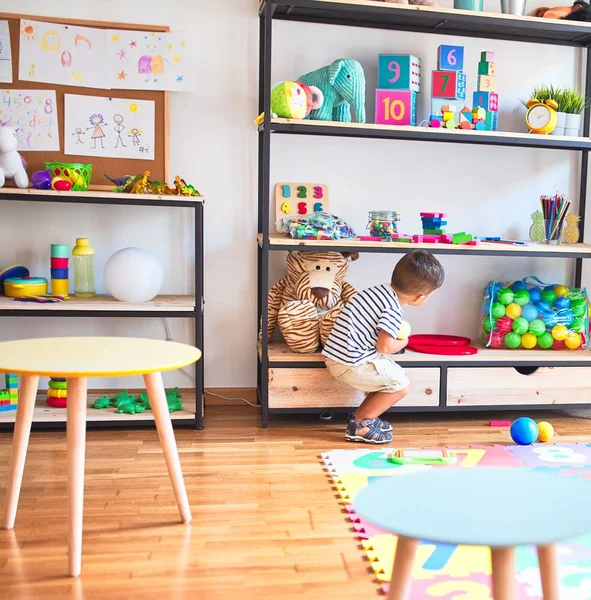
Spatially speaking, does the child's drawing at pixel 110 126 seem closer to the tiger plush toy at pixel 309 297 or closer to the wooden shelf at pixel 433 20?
the wooden shelf at pixel 433 20

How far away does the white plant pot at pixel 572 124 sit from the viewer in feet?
9.68

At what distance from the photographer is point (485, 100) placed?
2.95m

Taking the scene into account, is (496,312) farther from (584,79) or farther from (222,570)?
(222,570)

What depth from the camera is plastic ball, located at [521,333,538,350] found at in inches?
119

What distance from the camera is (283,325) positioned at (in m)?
2.80

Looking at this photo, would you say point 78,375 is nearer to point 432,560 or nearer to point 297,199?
point 432,560

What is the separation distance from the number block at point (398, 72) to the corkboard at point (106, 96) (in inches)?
34.3

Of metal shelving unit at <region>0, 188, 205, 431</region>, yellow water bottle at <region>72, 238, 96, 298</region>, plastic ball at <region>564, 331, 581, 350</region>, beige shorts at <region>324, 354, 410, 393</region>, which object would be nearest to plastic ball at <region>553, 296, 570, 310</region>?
plastic ball at <region>564, 331, 581, 350</region>

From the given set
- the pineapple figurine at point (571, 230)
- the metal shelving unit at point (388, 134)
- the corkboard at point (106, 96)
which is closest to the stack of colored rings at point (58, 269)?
the corkboard at point (106, 96)

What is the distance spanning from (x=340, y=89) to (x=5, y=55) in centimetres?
130

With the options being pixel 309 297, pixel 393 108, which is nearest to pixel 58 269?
pixel 309 297

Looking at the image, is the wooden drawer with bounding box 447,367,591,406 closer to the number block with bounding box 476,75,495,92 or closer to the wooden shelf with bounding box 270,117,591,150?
the wooden shelf with bounding box 270,117,591,150

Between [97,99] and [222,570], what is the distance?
1.97 metres

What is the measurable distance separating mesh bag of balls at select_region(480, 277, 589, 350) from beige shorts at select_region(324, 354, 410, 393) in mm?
602
